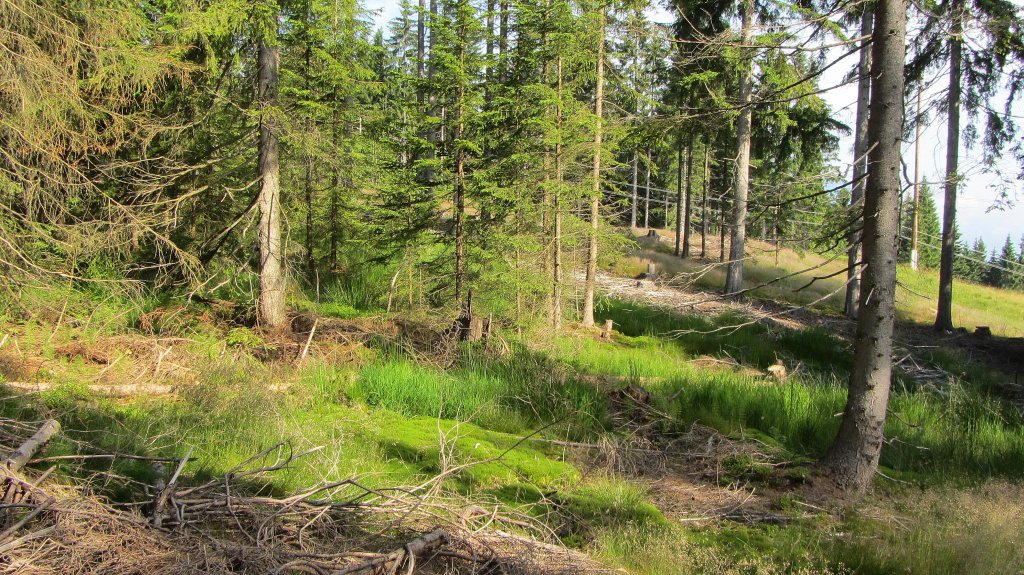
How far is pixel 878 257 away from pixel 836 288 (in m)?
16.1

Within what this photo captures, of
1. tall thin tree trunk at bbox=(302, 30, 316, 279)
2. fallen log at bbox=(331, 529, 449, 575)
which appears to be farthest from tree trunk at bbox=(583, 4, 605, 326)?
fallen log at bbox=(331, 529, 449, 575)

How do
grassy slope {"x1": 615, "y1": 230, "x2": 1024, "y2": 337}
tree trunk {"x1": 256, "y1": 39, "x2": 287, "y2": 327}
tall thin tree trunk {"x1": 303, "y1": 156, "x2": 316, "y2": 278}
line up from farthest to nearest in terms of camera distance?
grassy slope {"x1": 615, "y1": 230, "x2": 1024, "y2": 337}
tall thin tree trunk {"x1": 303, "y1": 156, "x2": 316, "y2": 278}
tree trunk {"x1": 256, "y1": 39, "x2": 287, "y2": 327}

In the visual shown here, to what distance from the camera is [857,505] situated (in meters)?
5.53

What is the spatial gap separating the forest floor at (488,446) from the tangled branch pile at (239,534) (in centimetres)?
2

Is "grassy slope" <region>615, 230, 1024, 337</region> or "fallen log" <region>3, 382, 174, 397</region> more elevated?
"grassy slope" <region>615, 230, 1024, 337</region>

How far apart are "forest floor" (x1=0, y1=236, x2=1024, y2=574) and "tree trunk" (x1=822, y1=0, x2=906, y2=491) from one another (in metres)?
0.45

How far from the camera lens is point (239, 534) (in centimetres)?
389

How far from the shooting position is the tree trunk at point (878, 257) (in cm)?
580

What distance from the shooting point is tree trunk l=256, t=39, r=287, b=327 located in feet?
33.9

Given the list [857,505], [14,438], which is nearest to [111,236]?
[14,438]

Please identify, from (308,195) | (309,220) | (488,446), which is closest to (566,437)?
(488,446)

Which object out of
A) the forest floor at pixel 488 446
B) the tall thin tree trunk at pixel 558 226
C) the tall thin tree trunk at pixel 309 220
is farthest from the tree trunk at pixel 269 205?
the tall thin tree trunk at pixel 558 226

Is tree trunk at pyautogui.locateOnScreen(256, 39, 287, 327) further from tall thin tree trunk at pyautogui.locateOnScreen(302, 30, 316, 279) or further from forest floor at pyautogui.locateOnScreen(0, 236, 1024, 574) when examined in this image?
tall thin tree trunk at pyautogui.locateOnScreen(302, 30, 316, 279)

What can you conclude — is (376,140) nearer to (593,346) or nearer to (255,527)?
(593,346)
